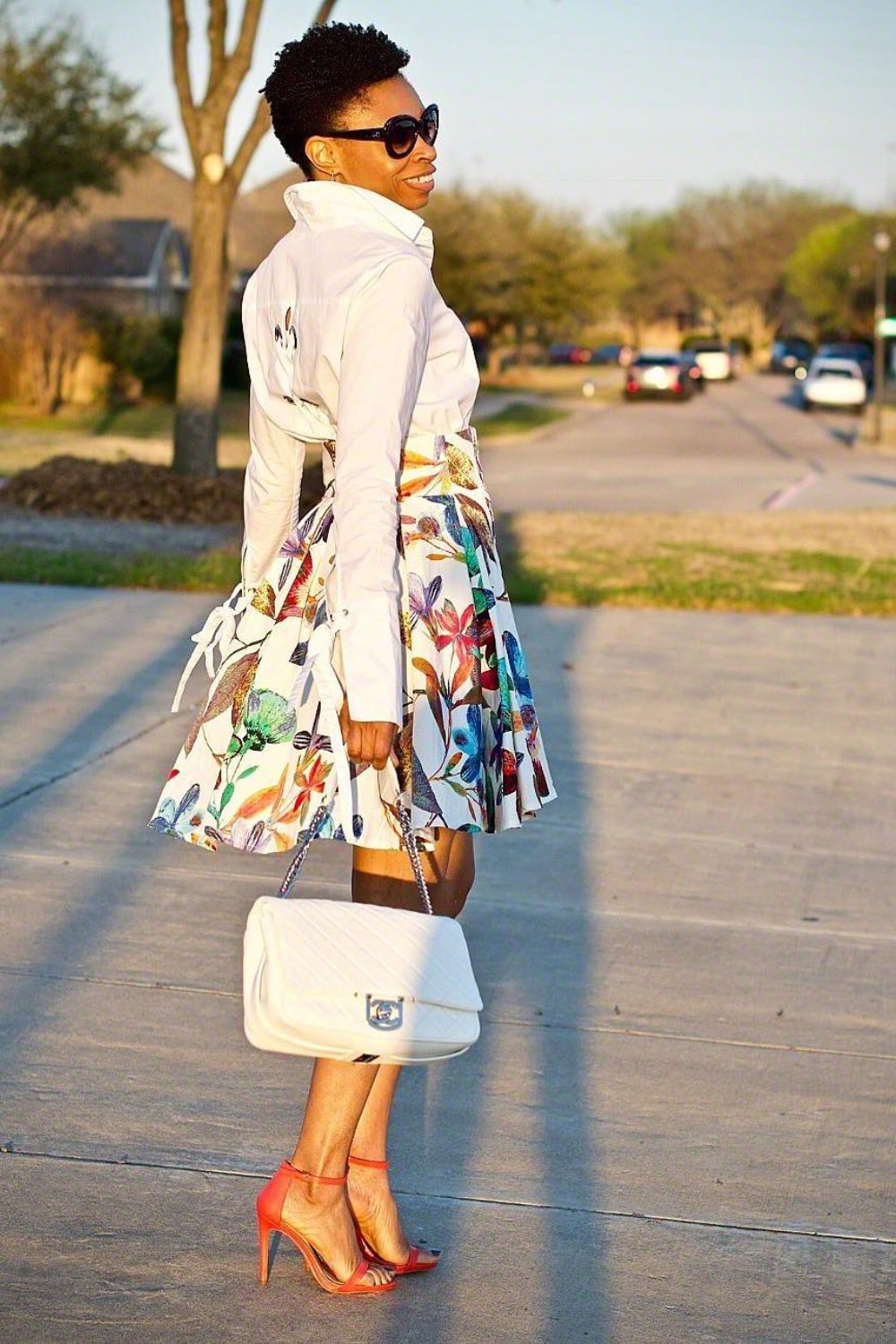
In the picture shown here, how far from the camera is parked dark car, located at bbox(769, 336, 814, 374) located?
3223 inches

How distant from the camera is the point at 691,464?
89.8 ft

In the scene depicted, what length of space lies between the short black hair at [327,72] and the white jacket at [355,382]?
0.38 ft

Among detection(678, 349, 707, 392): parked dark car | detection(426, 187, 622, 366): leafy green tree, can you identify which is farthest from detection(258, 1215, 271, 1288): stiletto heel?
detection(678, 349, 707, 392): parked dark car

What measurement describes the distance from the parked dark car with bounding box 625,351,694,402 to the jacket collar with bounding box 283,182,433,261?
49.3 m

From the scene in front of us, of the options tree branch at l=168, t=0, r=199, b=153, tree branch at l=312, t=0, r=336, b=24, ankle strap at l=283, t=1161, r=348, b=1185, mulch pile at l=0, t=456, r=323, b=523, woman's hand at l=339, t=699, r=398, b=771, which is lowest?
ankle strap at l=283, t=1161, r=348, b=1185

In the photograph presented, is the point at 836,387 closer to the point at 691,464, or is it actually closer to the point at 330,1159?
the point at 691,464

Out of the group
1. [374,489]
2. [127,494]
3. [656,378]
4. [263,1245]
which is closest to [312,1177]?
[263,1245]

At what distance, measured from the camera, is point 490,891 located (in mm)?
5324

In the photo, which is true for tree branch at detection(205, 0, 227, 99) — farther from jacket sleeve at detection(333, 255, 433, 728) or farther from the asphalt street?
jacket sleeve at detection(333, 255, 433, 728)

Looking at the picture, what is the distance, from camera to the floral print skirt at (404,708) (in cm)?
281

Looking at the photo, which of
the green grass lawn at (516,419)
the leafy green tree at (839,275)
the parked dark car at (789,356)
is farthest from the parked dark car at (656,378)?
the parked dark car at (789,356)

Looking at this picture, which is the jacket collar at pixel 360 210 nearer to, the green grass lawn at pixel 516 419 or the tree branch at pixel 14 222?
the green grass lawn at pixel 516 419

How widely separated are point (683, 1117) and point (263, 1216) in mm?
1140

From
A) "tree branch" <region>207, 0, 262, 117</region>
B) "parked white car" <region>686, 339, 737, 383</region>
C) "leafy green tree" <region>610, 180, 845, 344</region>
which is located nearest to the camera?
"tree branch" <region>207, 0, 262, 117</region>
